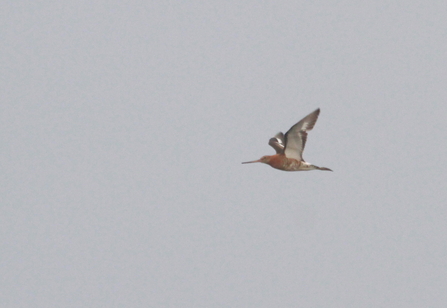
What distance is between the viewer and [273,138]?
30172 mm

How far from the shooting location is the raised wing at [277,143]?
28072 millimetres

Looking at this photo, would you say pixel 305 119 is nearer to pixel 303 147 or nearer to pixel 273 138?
pixel 303 147

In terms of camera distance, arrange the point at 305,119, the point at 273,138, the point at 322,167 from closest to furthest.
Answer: the point at 305,119 → the point at 322,167 → the point at 273,138

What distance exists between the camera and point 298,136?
25.3 metres

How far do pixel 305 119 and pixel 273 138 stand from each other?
229 inches

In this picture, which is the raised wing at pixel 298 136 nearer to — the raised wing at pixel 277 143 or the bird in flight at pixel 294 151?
the bird in flight at pixel 294 151

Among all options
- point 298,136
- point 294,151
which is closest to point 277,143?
point 294,151

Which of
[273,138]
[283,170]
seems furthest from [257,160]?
[273,138]

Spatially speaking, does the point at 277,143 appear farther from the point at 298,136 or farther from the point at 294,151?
the point at 298,136

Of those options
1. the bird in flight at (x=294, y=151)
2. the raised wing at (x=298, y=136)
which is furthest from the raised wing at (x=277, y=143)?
the raised wing at (x=298, y=136)

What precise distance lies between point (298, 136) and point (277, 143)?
427 cm

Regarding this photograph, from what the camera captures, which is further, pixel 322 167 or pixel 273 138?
pixel 273 138

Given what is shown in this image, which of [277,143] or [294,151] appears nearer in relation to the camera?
[294,151]

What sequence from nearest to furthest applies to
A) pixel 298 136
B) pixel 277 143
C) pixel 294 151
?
pixel 298 136 < pixel 294 151 < pixel 277 143
